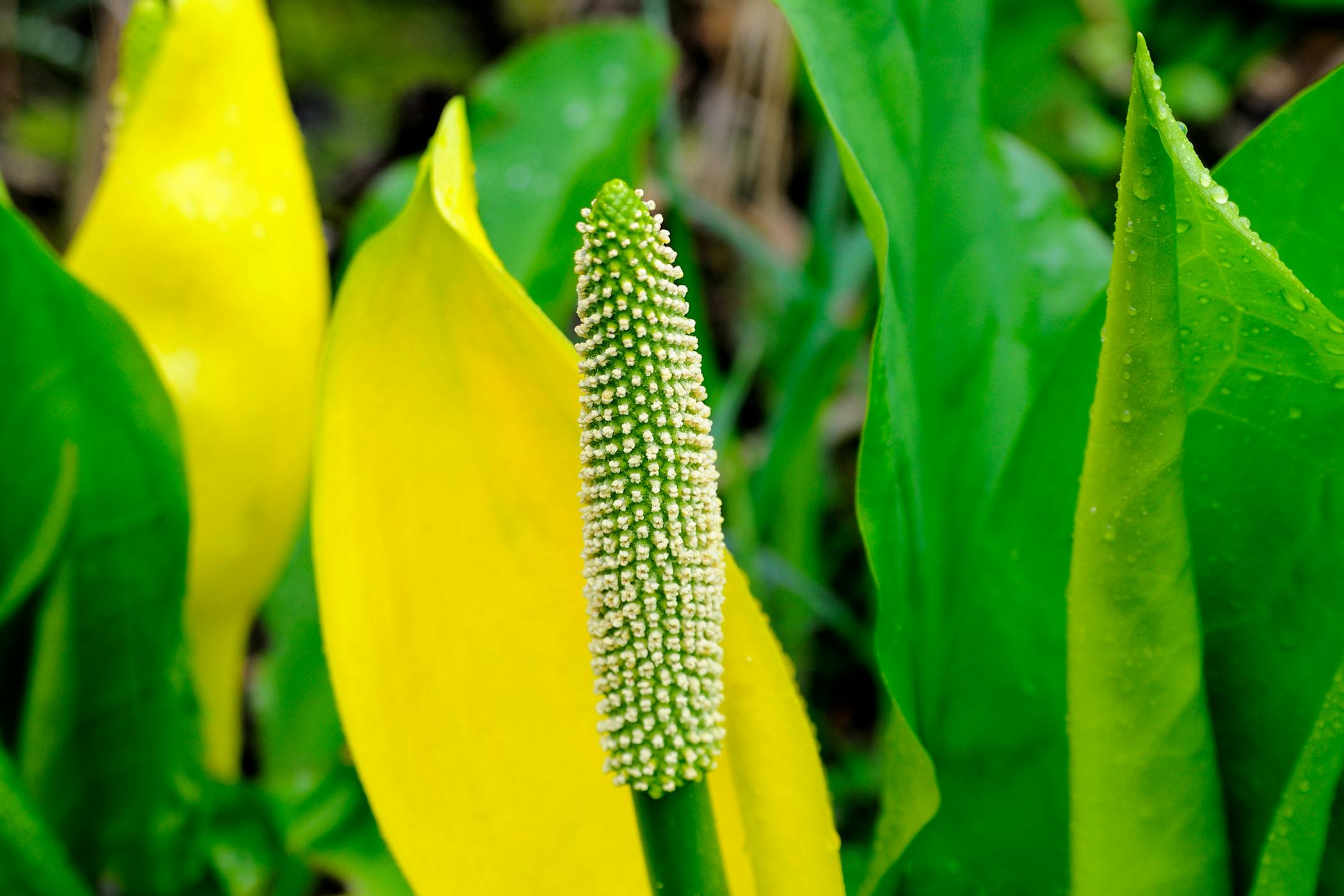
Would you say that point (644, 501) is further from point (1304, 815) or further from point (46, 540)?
point (46, 540)

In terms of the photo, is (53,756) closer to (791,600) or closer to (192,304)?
(192,304)

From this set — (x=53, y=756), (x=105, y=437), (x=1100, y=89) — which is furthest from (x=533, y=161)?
(x=1100, y=89)

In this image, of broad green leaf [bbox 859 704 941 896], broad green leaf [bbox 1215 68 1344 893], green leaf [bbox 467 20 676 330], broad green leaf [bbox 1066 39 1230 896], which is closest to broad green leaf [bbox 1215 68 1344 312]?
broad green leaf [bbox 1215 68 1344 893]

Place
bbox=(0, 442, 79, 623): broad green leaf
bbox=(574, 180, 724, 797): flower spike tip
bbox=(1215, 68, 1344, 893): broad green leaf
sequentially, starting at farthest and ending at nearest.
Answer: bbox=(0, 442, 79, 623): broad green leaf → bbox=(1215, 68, 1344, 893): broad green leaf → bbox=(574, 180, 724, 797): flower spike tip

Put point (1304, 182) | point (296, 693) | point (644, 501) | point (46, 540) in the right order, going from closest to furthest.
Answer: point (644, 501)
point (1304, 182)
point (46, 540)
point (296, 693)

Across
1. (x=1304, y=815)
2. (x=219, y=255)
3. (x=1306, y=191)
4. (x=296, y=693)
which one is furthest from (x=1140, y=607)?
(x=296, y=693)

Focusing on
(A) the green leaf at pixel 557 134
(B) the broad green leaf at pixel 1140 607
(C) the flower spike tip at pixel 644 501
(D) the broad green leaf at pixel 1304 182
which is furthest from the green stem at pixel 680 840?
(A) the green leaf at pixel 557 134

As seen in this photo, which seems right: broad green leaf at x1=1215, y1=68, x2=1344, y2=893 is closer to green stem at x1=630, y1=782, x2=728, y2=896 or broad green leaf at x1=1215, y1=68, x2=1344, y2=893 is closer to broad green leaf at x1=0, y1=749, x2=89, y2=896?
green stem at x1=630, y1=782, x2=728, y2=896
